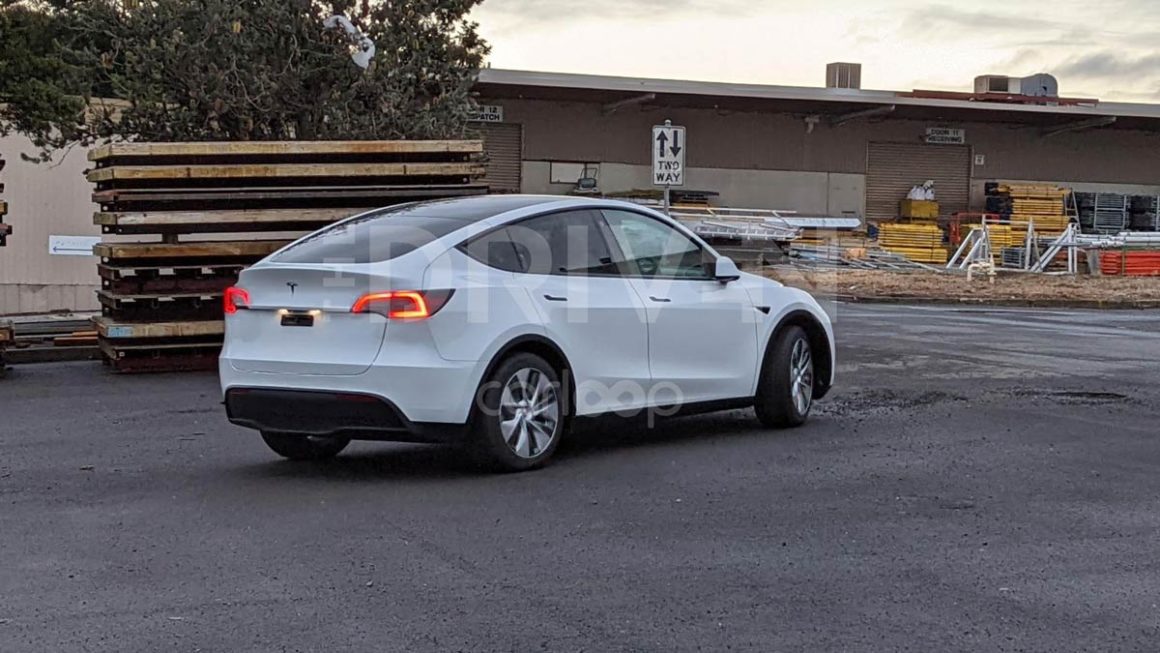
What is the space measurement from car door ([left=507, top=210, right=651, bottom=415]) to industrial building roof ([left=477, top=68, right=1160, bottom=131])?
94.2 feet

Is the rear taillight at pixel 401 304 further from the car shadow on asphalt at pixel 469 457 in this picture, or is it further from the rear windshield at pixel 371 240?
the car shadow on asphalt at pixel 469 457

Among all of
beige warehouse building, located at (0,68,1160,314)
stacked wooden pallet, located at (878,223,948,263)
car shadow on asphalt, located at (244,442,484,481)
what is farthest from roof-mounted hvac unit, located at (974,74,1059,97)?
car shadow on asphalt, located at (244,442,484,481)

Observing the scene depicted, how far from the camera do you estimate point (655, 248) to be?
9031 millimetres

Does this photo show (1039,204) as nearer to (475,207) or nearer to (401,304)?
(475,207)

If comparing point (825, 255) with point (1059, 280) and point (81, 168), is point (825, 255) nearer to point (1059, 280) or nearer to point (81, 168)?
point (1059, 280)

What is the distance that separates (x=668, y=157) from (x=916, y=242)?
2169 centimetres

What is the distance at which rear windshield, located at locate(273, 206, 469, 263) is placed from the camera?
7785 mm

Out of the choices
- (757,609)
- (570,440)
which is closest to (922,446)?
(570,440)

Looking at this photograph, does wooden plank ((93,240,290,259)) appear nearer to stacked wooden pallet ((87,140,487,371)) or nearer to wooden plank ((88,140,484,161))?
stacked wooden pallet ((87,140,487,371))

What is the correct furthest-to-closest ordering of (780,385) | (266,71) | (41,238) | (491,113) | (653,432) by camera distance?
(491,113) < (41,238) < (266,71) < (653,432) < (780,385)

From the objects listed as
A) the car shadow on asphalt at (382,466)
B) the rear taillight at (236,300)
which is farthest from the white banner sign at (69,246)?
the rear taillight at (236,300)

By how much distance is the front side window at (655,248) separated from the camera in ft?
28.9

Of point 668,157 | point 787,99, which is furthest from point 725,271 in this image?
point 787,99

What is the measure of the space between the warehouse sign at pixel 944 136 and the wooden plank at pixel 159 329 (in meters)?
35.2
